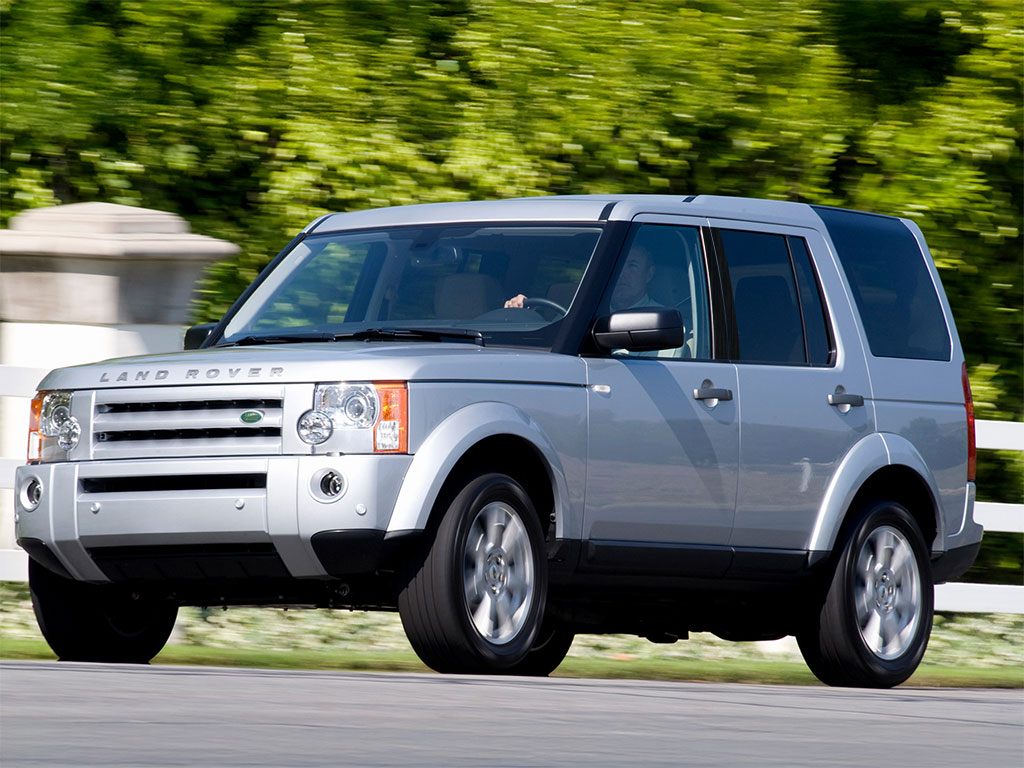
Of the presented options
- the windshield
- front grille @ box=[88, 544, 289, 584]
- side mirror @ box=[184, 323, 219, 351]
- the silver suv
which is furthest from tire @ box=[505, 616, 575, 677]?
front grille @ box=[88, 544, 289, 584]

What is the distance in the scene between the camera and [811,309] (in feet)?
31.7

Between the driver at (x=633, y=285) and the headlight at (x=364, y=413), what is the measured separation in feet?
3.70

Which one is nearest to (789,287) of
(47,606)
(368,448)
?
(368,448)

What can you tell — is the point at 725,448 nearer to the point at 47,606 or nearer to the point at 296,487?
the point at 296,487

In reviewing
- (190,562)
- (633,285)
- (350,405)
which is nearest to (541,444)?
(350,405)

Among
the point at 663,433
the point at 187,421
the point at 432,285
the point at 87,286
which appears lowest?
the point at 663,433

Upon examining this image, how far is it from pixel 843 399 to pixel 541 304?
5.36 feet

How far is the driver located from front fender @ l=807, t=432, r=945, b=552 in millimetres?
1219

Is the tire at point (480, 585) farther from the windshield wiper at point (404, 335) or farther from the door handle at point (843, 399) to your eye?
the door handle at point (843, 399)

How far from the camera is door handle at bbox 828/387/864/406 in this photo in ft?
31.1

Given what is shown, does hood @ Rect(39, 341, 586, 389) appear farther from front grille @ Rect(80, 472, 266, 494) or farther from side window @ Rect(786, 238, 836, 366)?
side window @ Rect(786, 238, 836, 366)

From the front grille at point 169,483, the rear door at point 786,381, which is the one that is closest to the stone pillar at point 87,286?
the front grille at point 169,483

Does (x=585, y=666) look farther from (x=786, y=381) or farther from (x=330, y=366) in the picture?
(x=330, y=366)

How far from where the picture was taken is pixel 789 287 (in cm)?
961
